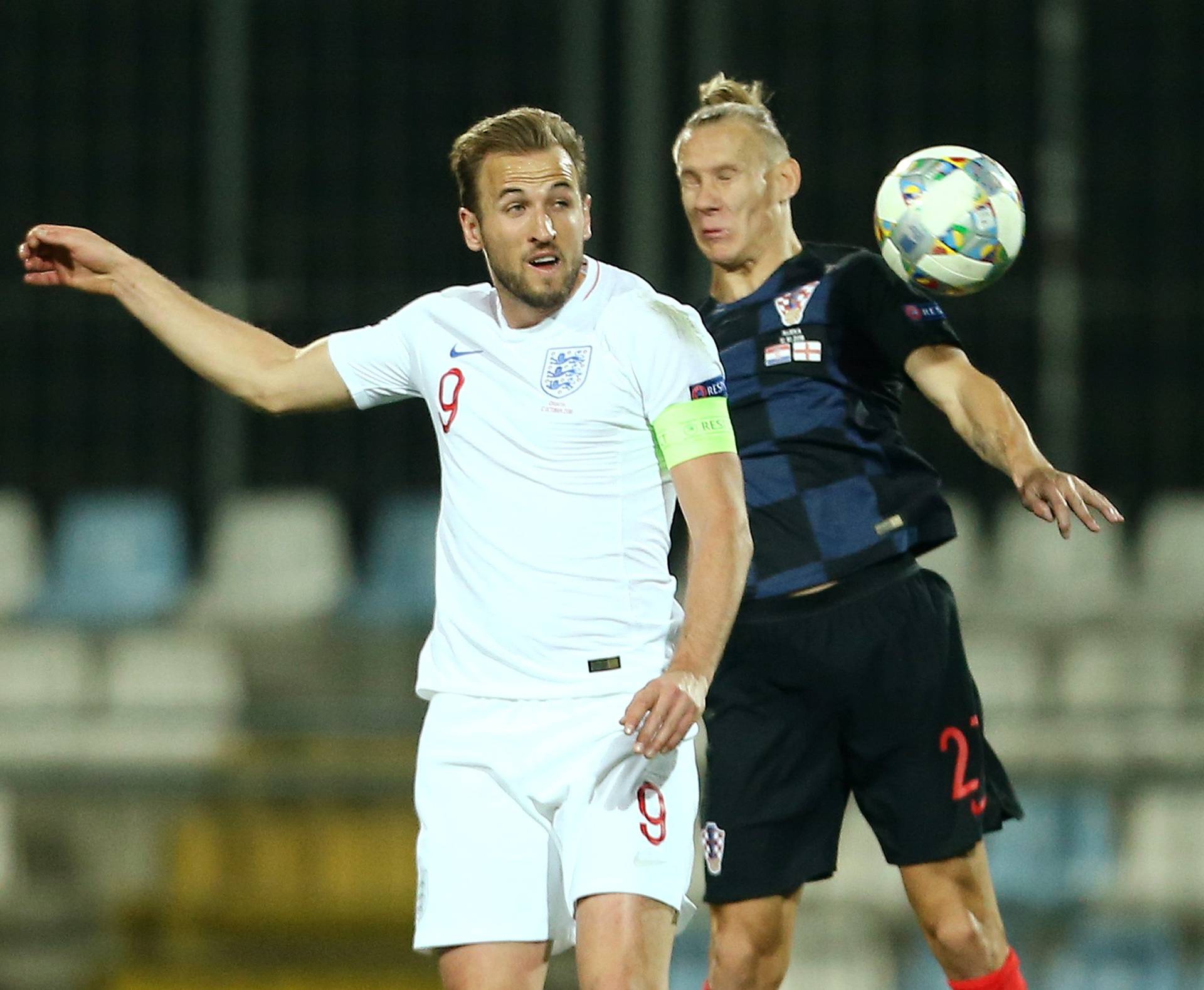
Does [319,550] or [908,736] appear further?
[319,550]

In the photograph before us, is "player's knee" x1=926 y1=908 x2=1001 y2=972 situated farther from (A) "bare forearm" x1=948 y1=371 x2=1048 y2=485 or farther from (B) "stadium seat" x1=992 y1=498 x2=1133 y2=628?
(B) "stadium seat" x1=992 y1=498 x2=1133 y2=628

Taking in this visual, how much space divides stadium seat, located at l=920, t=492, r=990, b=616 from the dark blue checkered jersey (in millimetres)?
3835

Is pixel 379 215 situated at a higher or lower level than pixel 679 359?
higher

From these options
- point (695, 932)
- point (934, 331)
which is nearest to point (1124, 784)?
point (695, 932)

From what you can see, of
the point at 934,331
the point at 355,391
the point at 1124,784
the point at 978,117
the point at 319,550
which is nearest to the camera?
the point at 355,391

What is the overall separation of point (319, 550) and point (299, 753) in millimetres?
1543

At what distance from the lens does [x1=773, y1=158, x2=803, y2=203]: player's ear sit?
4113 mm

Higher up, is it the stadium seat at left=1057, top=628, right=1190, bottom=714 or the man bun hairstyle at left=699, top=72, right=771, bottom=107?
the man bun hairstyle at left=699, top=72, right=771, bottom=107

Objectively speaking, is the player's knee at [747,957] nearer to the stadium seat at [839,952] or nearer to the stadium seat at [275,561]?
the stadium seat at [839,952]

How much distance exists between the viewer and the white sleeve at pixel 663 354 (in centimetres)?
328

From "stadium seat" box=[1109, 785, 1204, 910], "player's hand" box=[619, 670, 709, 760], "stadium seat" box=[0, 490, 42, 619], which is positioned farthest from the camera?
"stadium seat" box=[0, 490, 42, 619]

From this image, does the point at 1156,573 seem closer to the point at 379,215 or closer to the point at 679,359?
the point at 379,215

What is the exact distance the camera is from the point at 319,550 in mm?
8297

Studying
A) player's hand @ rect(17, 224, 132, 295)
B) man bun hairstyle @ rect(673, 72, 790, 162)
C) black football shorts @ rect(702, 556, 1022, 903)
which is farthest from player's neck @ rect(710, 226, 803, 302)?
player's hand @ rect(17, 224, 132, 295)
